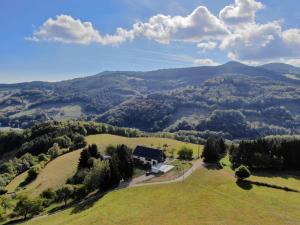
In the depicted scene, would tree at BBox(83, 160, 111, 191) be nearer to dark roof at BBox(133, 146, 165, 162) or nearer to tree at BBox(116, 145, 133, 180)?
tree at BBox(116, 145, 133, 180)

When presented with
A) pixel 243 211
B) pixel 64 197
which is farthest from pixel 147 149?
pixel 243 211

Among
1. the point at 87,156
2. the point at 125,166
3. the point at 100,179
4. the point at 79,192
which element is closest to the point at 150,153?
the point at 125,166

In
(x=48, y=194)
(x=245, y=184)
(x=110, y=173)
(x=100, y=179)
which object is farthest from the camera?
(x=48, y=194)

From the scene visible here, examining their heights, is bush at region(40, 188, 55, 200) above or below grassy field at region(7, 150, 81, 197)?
above

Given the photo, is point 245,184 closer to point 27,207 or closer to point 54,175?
point 27,207

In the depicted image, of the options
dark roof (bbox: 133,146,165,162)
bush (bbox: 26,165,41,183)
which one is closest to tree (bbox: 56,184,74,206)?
dark roof (bbox: 133,146,165,162)

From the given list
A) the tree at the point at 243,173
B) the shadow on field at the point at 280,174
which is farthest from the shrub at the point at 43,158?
the tree at the point at 243,173
